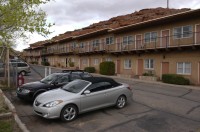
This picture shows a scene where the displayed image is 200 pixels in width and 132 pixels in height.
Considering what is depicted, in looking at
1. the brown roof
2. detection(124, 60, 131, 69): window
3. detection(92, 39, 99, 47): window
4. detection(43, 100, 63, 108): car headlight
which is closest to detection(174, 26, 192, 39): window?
detection(124, 60, 131, 69): window

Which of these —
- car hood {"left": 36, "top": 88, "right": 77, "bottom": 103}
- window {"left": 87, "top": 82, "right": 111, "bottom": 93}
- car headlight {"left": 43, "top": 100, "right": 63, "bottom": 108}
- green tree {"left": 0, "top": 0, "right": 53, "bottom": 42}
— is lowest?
car headlight {"left": 43, "top": 100, "right": 63, "bottom": 108}

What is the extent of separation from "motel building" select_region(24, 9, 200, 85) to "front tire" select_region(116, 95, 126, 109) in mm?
6182

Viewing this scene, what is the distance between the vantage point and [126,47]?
99.0 feet

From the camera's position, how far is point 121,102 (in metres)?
10.4

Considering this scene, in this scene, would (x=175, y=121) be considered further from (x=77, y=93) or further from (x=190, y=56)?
(x=190, y=56)

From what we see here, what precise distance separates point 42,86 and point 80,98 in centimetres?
352

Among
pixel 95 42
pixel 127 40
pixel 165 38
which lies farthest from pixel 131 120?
pixel 95 42

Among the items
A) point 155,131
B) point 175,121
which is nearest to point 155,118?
point 175,121

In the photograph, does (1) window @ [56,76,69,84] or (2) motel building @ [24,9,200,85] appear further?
(2) motel building @ [24,9,200,85]

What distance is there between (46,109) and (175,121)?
490 centimetres

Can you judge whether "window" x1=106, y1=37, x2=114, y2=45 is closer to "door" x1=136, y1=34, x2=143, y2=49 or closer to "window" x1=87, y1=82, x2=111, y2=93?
"door" x1=136, y1=34, x2=143, y2=49

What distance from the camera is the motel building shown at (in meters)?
21.6

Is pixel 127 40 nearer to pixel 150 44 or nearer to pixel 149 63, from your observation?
pixel 150 44

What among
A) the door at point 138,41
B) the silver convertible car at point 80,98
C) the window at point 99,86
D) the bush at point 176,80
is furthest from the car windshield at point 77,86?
the door at point 138,41
